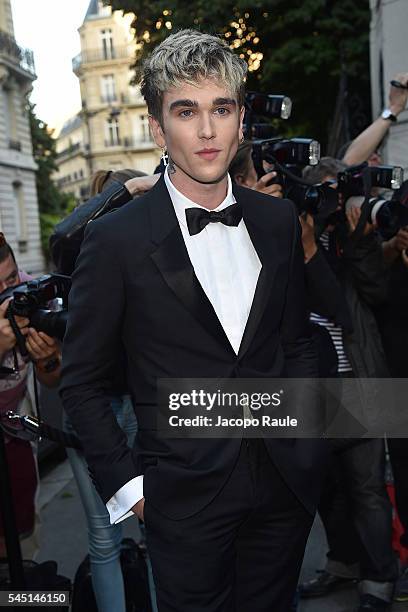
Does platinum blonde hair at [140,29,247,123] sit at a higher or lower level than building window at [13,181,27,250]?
lower

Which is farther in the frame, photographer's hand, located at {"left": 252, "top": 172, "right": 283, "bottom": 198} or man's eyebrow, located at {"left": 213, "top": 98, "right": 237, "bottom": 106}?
photographer's hand, located at {"left": 252, "top": 172, "right": 283, "bottom": 198}

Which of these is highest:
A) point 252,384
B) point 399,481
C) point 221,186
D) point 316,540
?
point 221,186

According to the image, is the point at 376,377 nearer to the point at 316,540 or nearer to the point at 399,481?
the point at 399,481

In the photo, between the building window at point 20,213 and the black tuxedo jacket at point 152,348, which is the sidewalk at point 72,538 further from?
the building window at point 20,213

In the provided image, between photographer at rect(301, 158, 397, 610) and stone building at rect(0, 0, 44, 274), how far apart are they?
85.7ft

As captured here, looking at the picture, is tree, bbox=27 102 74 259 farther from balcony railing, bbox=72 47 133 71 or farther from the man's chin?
the man's chin

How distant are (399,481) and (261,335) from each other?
1.96 m

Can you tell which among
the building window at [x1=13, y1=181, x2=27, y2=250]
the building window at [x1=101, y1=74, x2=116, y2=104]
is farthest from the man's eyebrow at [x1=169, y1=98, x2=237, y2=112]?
the building window at [x1=101, y1=74, x2=116, y2=104]

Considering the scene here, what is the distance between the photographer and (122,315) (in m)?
1.93

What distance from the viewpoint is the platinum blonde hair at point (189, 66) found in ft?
6.12

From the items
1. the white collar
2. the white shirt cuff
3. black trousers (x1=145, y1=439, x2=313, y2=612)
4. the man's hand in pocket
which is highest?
the white collar

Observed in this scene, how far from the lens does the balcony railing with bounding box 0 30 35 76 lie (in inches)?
1170

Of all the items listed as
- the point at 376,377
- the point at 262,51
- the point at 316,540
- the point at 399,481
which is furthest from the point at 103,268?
the point at 262,51

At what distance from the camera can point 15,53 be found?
30875mm
